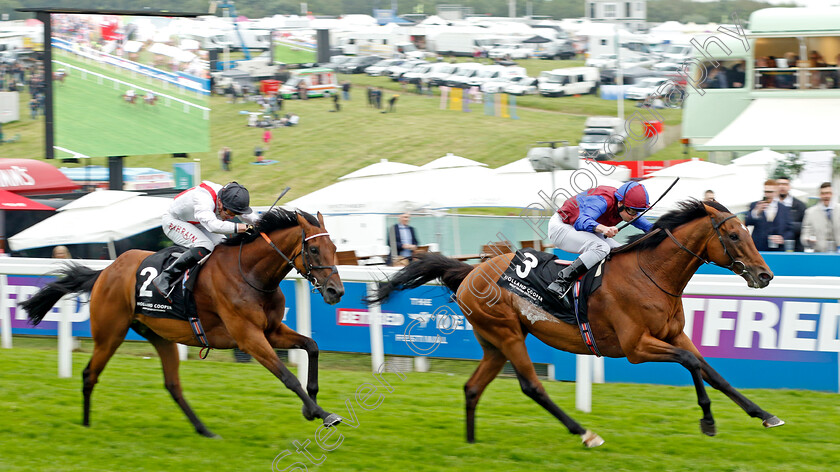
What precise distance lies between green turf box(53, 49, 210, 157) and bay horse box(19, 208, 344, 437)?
775 centimetres

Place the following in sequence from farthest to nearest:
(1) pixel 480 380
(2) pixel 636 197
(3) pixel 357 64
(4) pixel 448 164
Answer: (3) pixel 357 64, (4) pixel 448 164, (1) pixel 480 380, (2) pixel 636 197

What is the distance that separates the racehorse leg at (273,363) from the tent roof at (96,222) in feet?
19.9

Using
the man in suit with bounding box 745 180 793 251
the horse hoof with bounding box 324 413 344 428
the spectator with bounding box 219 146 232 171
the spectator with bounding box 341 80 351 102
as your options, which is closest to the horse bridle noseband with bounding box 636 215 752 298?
the horse hoof with bounding box 324 413 344 428

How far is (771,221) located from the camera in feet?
26.0

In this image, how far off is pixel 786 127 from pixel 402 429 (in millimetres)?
10680

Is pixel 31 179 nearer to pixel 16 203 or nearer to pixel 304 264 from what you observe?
pixel 16 203

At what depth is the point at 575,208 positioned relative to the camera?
4.94 m

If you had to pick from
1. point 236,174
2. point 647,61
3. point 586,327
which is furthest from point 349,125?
point 586,327

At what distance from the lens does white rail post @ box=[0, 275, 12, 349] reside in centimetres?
800

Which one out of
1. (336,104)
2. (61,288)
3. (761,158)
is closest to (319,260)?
(61,288)

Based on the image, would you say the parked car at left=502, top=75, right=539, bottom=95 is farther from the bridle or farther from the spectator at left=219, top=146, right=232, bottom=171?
the bridle

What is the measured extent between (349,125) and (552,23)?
94.6ft

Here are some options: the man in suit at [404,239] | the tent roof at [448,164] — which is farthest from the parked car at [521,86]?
the man in suit at [404,239]

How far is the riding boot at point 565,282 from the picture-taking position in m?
4.80
